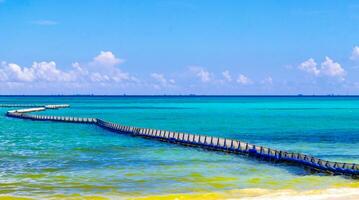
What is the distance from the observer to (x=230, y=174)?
146 feet

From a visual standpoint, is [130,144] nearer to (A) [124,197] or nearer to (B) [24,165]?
(B) [24,165]

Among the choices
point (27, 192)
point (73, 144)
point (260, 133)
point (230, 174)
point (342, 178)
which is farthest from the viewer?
point (260, 133)

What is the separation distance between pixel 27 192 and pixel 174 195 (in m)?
9.39

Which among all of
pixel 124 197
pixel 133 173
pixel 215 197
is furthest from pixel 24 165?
pixel 215 197

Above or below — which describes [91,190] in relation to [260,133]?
below

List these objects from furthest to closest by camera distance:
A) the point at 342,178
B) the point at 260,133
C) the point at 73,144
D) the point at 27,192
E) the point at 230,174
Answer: the point at 260,133
the point at 73,144
the point at 230,174
the point at 342,178
the point at 27,192

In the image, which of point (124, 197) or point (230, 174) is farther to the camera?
point (230, 174)

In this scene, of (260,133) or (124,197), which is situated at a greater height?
(260,133)

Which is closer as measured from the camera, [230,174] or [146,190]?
[146,190]

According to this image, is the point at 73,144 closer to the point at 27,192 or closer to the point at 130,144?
the point at 130,144

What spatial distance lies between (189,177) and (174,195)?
760cm

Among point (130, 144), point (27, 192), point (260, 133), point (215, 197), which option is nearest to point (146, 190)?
point (215, 197)

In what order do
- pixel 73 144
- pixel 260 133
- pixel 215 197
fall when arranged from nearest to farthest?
pixel 215 197, pixel 73 144, pixel 260 133

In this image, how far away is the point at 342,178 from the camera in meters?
41.4
